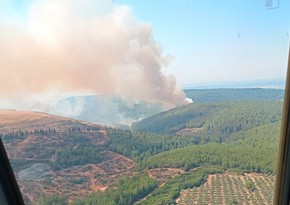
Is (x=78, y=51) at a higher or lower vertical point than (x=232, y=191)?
higher

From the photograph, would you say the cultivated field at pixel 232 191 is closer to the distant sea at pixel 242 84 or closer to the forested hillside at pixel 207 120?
the forested hillside at pixel 207 120

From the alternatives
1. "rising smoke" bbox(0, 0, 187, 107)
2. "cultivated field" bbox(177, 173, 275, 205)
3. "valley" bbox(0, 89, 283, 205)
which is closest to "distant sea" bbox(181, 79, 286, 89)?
"valley" bbox(0, 89, 283, 205)

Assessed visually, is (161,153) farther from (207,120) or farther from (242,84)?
(242,84)

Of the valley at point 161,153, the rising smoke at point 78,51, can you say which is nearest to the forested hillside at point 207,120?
the valley at point 161,153

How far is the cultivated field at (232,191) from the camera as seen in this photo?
5.07 feet

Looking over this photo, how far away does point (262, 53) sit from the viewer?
1.40m

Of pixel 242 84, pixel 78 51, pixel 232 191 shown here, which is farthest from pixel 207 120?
pixel 78 51

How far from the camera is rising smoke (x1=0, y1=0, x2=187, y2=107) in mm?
1350

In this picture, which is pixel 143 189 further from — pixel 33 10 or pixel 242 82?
pixel 33 10

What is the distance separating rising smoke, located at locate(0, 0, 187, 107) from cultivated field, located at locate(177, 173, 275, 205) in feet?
1.87

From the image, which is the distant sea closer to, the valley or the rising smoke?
the valley

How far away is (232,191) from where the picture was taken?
1577mm

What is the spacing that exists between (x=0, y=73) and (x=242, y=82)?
1.09 metres

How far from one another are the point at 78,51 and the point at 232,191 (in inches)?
39.1
